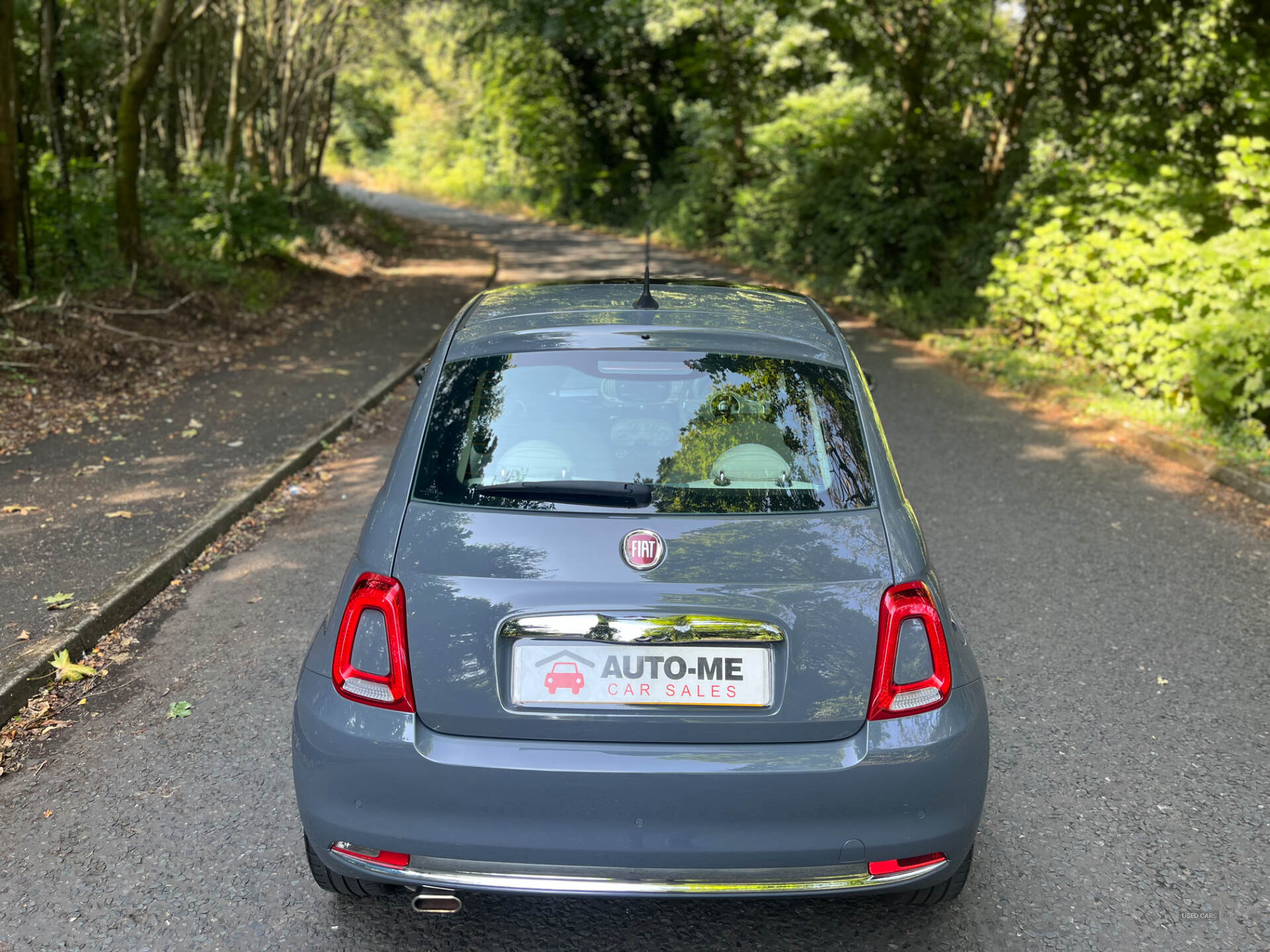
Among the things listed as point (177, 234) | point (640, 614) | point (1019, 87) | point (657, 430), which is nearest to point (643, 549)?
point (640, 614)

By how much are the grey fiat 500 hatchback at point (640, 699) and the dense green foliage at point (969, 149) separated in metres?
7.04

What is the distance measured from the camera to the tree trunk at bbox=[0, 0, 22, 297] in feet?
30.9

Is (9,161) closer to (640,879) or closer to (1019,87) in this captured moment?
(640,879)

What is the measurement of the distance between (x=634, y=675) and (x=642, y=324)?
111cm

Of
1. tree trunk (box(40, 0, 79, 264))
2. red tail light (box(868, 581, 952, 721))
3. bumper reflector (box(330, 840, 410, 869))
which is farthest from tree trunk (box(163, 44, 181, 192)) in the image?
red tail light (box(868, 581, 952, 721))

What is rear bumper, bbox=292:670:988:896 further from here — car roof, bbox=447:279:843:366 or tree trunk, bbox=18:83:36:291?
tree trunk, bbox=18:83:36:291

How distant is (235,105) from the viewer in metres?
17.2

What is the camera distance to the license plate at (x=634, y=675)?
7.98 feet

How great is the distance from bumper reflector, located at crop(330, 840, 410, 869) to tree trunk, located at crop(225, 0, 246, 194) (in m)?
14.9

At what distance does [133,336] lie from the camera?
33.9 feet

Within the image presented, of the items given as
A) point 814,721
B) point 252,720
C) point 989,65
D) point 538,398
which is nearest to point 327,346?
point 252,720

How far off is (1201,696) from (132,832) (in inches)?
162

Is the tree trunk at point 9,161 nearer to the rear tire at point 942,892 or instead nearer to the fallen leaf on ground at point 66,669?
the fallen leaf on ground at point 66,669

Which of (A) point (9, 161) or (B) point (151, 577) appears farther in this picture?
(A) point (9, 161)
